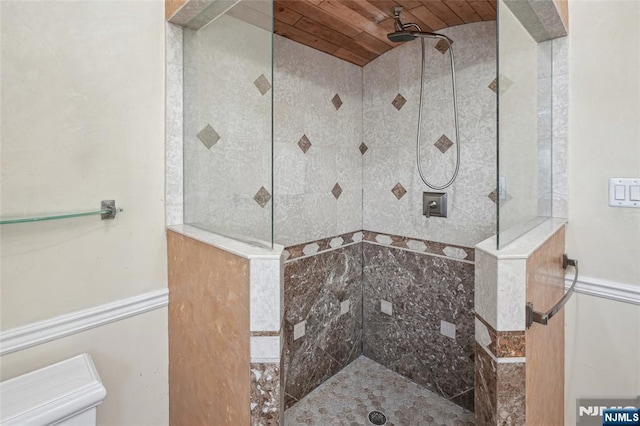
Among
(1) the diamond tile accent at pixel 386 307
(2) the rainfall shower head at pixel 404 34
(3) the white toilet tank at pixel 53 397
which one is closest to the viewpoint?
(3) the white toilet tank at pixel 53 397

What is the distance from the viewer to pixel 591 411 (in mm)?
1264

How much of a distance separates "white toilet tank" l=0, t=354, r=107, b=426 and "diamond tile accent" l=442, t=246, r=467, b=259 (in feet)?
5.44

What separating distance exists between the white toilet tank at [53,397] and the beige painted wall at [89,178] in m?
0.07

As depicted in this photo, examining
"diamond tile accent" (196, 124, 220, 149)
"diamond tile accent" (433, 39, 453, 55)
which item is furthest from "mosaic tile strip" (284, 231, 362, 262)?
"diamond tile accent" (433, 39, 453, 55)

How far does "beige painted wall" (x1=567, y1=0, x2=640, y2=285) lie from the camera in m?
1.14

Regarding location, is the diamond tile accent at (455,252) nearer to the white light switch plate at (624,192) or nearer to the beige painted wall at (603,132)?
the beige painted wall at (603,132)

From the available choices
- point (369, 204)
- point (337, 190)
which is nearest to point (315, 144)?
point (337, 190)

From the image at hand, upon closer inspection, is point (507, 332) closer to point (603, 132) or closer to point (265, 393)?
point (265, 393)

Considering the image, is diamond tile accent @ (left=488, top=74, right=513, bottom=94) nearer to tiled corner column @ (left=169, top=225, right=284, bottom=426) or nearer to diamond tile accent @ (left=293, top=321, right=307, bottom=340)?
tiled corner column @ (left=169, top=225, right=284, bottom=426)

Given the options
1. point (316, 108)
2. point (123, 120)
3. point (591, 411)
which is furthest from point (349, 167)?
point (591, 411)

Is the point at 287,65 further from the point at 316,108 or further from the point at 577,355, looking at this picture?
the point at 577,355

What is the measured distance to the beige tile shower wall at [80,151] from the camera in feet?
3.00

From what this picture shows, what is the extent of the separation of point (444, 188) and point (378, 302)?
2.91ft

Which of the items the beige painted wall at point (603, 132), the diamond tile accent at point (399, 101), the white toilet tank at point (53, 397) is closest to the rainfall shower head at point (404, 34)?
the diamond tile accent at point (399, 101)
